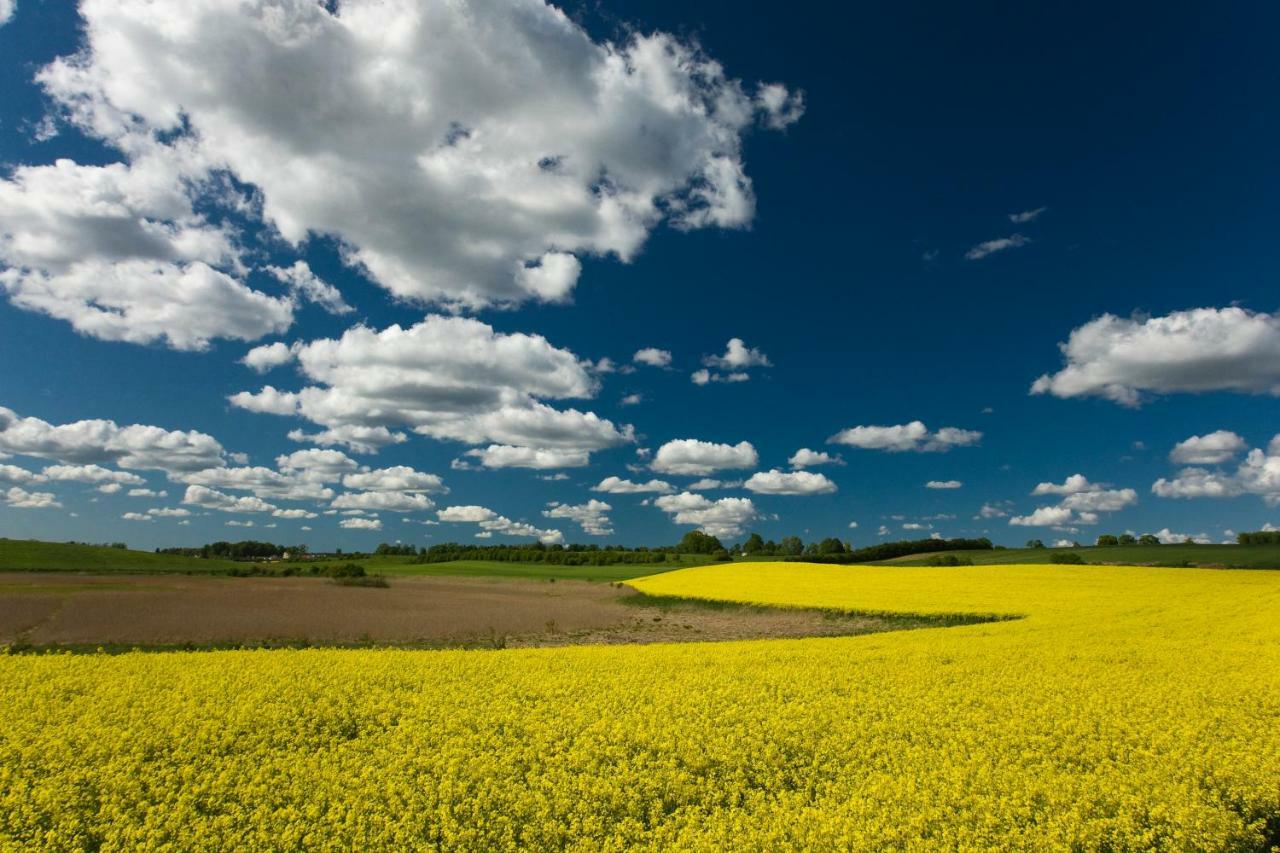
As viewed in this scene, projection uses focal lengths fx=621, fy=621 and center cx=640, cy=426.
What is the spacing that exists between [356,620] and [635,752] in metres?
25.2

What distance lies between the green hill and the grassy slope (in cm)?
8770

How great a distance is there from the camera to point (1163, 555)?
227 ft

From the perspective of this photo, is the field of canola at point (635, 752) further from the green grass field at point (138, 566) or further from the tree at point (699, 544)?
the tree at point (699, 544)

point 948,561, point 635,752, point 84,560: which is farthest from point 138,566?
point 948,561

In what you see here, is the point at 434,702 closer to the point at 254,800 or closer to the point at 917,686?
the point at 254,800

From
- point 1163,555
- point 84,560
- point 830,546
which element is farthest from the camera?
point 830,546

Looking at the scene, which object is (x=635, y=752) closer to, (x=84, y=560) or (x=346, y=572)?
(x=346, y=572)

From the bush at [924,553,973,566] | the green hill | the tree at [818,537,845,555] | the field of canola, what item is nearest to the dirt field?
the field of canola

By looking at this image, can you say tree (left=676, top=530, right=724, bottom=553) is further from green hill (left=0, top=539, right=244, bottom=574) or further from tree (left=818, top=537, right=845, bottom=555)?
green hill (left=0, top=539, right=244, bottom=574)

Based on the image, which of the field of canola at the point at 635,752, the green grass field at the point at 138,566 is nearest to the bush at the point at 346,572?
the green grass field at the point at 138,566

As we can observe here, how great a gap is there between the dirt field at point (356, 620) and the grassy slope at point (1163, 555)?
4956 cm

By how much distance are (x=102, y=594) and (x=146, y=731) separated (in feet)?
125

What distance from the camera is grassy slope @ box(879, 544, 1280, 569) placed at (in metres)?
59.6

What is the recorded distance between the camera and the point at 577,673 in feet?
45.4
